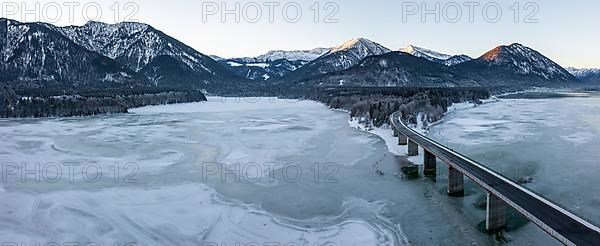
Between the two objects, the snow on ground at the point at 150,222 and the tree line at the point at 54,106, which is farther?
the tree line at the point at 54,106

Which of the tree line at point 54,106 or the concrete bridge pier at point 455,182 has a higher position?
the tree line at point 54,106

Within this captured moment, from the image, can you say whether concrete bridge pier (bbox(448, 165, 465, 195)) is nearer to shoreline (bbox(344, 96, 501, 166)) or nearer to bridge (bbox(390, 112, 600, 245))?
bridge (bbox(390, 112, 600, 245))

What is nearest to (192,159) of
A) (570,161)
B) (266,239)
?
(266,239)

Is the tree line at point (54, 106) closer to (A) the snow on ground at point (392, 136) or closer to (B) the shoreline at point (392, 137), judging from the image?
(B) the shoreline at point (392, 137)

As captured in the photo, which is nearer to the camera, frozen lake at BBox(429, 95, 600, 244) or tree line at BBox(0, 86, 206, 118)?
frozen lake at BBox(429, 95, 600, 244)

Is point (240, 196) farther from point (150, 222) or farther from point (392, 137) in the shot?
point (392, 137)

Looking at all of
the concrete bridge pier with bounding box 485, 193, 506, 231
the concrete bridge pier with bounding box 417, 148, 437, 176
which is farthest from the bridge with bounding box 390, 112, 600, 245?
the concrete bridge pier with bounding box 417, 148, 437, 176

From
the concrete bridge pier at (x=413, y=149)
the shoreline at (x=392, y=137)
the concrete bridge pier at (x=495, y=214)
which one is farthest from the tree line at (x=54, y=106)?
the concrete bridge pier at (x=495, y=214)

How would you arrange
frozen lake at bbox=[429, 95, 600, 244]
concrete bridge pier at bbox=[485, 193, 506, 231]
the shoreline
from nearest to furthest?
concrete bridge pier at bbox=[485, 193, 506, 231], frozen lake at bbox=[429, 95, 600, 244], the shoreline

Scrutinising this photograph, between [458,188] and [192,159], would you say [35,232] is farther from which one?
[458,188]
